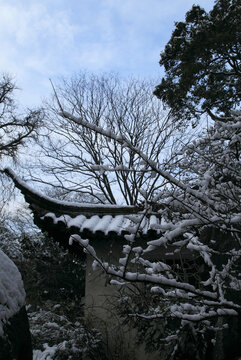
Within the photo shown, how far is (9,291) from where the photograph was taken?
2127mm

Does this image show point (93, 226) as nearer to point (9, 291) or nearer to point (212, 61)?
point (9, 291)

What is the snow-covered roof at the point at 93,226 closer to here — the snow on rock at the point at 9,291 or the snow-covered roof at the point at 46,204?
the snow-covered roof at the point at 46,204

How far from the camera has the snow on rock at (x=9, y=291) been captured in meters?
1.97

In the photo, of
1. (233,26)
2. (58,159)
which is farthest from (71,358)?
(58,159)

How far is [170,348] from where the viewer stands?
3156 mm

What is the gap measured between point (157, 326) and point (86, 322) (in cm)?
177

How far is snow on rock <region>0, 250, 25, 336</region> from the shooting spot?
197 centimetres

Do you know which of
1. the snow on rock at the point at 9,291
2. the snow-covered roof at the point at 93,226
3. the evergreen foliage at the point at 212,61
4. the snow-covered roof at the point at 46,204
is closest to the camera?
the snow on rock at the point at 9,291

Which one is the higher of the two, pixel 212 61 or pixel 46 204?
pixel 212 61

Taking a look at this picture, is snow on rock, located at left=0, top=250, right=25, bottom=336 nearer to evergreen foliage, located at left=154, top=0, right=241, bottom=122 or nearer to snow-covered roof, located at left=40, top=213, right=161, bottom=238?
snow-covered roof, located at left=40, top=213, right=161, bottom=238

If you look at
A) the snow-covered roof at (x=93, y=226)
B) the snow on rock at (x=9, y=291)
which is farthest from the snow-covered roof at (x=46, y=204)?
the snow on rock at (x=9, y=291)

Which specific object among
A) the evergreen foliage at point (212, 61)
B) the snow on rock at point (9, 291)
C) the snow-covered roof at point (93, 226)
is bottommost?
the snow on rock at point (9, 291)

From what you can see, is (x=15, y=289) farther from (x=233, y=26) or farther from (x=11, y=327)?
(x=233, y=26)

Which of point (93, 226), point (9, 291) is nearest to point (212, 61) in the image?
point (93, 226)
